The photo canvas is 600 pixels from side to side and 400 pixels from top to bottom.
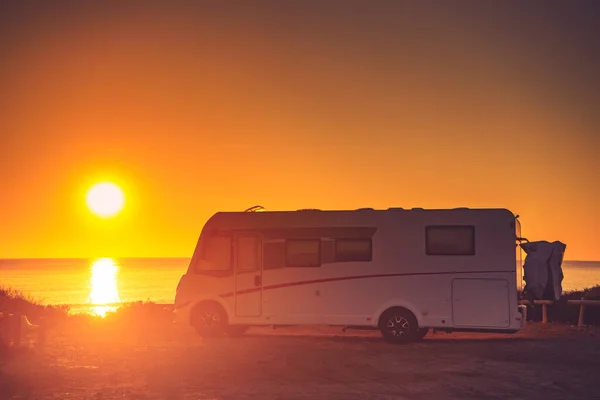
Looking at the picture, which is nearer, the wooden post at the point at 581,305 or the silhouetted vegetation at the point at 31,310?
the wooden post at the point at 581,305

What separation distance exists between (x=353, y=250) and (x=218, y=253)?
11.5ft

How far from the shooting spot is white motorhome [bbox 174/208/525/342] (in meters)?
17.2

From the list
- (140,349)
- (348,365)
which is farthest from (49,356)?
(348,365)

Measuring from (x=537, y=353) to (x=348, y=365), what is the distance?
175 inches

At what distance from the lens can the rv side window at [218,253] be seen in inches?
741

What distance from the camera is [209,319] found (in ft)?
61.9

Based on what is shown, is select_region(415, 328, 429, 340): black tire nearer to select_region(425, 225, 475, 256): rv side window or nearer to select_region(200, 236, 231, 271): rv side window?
select_region(425, 225, 475, 256): rv side window

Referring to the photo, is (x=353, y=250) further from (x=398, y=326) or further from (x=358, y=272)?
(x=398, y=326)

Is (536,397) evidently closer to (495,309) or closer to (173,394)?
(173,394)

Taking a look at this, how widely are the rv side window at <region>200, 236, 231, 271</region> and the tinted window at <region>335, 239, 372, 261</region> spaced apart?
2839 millimetres

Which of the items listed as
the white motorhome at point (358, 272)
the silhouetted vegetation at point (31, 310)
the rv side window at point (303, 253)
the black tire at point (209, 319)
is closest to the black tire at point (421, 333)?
the white motorhome at point (358, 272)

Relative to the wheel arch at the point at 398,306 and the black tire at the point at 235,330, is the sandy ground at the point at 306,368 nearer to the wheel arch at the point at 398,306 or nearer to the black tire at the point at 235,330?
the wheel arch at the point at 398,306

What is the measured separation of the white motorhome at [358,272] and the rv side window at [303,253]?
2 centimetres

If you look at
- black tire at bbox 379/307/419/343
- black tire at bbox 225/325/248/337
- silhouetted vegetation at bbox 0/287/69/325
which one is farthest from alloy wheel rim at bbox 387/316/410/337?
silhouetted vegetation at bbox 0/287/69/325
